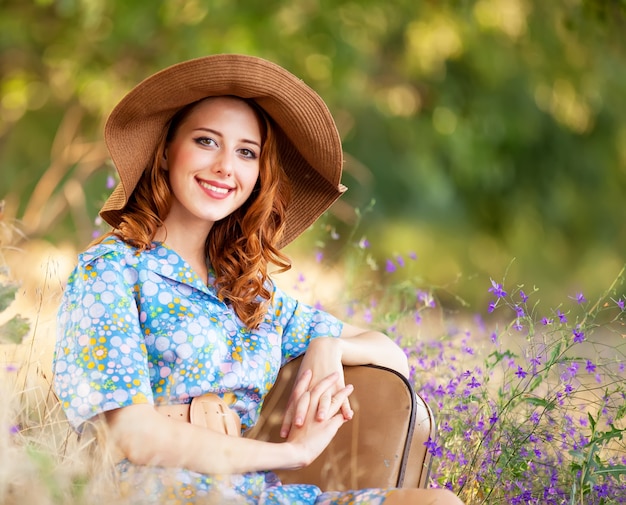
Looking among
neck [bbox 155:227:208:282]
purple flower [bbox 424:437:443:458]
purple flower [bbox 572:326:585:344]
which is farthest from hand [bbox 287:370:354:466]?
purple flower [bbox 572:326:585:344]

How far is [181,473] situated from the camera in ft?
7.68

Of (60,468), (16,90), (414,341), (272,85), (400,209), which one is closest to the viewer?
(60,468)

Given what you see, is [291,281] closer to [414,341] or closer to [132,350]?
[414,341]

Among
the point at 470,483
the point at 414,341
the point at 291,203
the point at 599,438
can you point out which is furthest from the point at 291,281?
the point at 599,438

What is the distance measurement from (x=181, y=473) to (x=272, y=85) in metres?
1.06

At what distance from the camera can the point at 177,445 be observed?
2.30m

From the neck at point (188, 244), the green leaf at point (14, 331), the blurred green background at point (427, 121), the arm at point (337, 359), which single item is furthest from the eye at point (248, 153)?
the blurred green background at point (427, 121)

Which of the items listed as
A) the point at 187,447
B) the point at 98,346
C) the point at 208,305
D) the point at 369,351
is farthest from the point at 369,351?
the point at 98,346

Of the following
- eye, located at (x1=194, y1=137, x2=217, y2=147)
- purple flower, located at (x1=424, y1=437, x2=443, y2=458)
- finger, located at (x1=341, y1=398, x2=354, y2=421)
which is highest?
eye, located at (x1=194, y1=137, x2=217, y2=147)

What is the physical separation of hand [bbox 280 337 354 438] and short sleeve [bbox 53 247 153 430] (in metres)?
0.47

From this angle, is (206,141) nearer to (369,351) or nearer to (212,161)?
(212,161)

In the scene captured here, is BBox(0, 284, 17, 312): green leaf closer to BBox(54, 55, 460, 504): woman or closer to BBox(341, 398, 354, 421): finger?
BBox(54, 55, 460, 504): woman

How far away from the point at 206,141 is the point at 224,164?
97 millimetres

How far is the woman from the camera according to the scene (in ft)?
7.63
